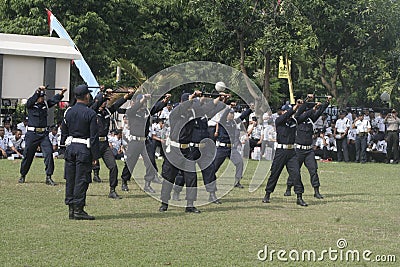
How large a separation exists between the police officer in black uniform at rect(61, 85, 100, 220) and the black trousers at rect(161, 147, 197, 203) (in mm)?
1821

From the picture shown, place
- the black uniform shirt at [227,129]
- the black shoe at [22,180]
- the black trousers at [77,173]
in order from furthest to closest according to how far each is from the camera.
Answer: the black uniform shirt at [227,129] → the black shoe at [22,180] → the black trousers at [77,173]

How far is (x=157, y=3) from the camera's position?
3491cm

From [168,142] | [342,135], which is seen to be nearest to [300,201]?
[168,142]

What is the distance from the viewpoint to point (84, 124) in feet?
38.5

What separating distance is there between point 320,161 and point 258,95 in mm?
11590

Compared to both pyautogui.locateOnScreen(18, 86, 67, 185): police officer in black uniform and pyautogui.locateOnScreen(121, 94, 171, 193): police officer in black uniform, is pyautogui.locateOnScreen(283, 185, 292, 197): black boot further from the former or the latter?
pyautogui.locateOnScreen(18, 86, 67, 185): police officer in black uniform

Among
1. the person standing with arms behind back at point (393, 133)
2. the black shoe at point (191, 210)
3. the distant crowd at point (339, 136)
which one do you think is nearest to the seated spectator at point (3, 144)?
the distant crowd at point (339, 136)

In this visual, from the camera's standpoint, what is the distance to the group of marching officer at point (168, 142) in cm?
1177

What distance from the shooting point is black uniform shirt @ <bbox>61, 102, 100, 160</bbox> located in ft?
38.4

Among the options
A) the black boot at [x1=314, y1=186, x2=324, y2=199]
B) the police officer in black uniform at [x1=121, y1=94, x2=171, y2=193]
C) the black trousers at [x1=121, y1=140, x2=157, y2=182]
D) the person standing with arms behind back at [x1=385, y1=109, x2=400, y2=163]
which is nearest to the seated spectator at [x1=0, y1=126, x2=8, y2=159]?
the black trousers at [x1=121, y1=140, x2=157, y2=182]

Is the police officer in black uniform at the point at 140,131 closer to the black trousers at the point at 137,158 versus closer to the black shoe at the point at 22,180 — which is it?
the black trousers at the point at 137,158

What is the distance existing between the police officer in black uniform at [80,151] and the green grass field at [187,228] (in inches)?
13.1

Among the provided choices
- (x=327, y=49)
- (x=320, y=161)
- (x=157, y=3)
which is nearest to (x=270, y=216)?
(x=320, y=161)

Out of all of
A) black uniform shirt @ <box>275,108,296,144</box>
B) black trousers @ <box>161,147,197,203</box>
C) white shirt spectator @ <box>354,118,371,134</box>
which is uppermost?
white shirt spectator @ <box>354,118,371,134</box>
